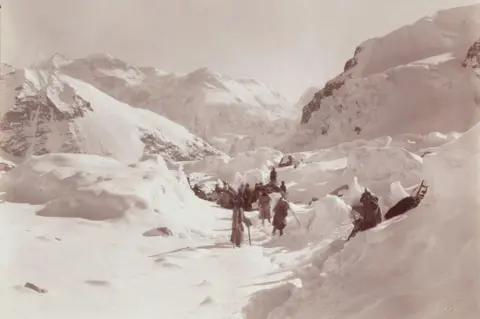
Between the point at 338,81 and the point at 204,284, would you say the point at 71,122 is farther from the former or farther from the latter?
the point at 204,284

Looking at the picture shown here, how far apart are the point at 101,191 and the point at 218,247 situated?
226 cm

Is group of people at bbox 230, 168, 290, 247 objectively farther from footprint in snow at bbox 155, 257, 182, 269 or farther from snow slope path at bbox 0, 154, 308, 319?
footprint in snow at bbox 155, 257, 182, 269

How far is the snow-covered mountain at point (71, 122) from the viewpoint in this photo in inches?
285

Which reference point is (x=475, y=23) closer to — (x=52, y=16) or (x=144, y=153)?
(x=52, y=16)

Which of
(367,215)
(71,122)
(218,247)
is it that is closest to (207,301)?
(218,247)

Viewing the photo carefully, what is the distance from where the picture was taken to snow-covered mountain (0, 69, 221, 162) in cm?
724

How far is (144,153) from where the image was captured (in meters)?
10.6

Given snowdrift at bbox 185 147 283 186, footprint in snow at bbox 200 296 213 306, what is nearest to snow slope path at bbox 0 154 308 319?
footprint in snow at bbox 200 296 213 306

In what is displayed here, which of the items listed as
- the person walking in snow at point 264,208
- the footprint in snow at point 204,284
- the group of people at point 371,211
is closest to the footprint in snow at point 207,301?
the footprint in snow at point 204,284

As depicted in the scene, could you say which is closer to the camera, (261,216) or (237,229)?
(237,229)

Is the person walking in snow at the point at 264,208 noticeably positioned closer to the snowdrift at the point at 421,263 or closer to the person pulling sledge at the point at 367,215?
the person pulling sledge at the point at 367,215

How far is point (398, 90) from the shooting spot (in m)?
15.3

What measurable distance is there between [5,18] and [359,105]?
1413 cm

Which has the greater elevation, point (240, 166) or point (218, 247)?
point (218, 247)
